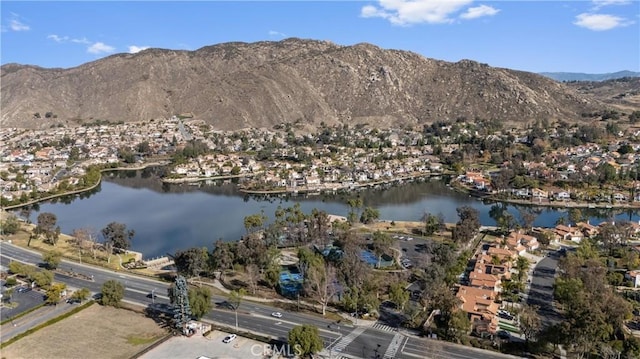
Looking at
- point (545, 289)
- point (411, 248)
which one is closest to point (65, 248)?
point (411, 248)

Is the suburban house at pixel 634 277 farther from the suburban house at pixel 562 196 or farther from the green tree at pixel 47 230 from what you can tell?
the green tree at pixel 47 230

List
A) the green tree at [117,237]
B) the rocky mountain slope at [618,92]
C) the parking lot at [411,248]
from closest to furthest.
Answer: the parking lot at [411,248]
the green tree at [117,237]
the rocky mountain slope at [618,92]

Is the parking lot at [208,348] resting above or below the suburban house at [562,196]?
above

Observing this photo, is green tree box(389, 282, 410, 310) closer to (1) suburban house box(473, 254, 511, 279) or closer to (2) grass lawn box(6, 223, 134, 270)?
(1) suburban house box(473, 254, 511, 279)

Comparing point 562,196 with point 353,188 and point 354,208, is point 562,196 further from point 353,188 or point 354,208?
point 353,188

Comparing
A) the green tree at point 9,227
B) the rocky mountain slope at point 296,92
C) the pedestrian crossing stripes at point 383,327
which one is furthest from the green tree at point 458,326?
the rocky mountain slope at point 296,92

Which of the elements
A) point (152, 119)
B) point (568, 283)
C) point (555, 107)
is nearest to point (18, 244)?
point (568, 283)

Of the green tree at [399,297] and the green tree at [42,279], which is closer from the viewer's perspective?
the green tree at [399,297]

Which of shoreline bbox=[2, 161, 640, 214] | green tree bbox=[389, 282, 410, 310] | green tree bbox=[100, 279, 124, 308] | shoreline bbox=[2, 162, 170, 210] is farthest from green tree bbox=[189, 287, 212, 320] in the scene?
shoreline bbox=[2, 162, 170, 210]
